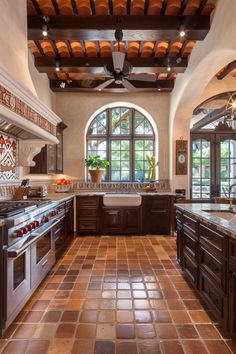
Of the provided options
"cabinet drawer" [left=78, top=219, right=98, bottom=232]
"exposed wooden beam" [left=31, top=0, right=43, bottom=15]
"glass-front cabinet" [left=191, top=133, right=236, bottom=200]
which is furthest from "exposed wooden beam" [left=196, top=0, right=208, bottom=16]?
"cabinet drawer" [left=78, top=219, right=98, bottom=232]

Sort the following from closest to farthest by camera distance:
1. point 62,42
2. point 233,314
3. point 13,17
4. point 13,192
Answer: point 233,314 → point 13,17 → point 13,192 → point 62,42

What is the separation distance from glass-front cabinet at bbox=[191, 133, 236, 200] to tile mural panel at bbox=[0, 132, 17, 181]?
14.4ft

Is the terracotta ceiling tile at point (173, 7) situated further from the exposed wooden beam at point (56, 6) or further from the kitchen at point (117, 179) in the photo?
the exposed wooden beam at point (56, 6)

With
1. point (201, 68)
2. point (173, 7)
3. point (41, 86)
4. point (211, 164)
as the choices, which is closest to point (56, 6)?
point (173, 7)

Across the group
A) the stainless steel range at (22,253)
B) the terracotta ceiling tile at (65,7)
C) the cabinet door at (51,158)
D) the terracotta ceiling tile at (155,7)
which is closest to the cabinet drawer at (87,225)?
the cabinet door at (51,158)

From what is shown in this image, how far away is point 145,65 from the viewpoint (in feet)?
15.3

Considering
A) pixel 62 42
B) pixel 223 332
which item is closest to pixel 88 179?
pixel 62 42

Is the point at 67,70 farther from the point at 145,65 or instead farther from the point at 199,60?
the point at 199,60

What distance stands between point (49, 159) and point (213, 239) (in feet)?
11.9

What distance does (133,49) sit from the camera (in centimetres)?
447

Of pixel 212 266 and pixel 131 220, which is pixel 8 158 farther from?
pixel 212 266

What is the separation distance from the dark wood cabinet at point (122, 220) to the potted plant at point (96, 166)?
84cm

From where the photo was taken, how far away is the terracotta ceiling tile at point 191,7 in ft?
10.7

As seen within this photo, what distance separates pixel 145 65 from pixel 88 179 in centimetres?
286
